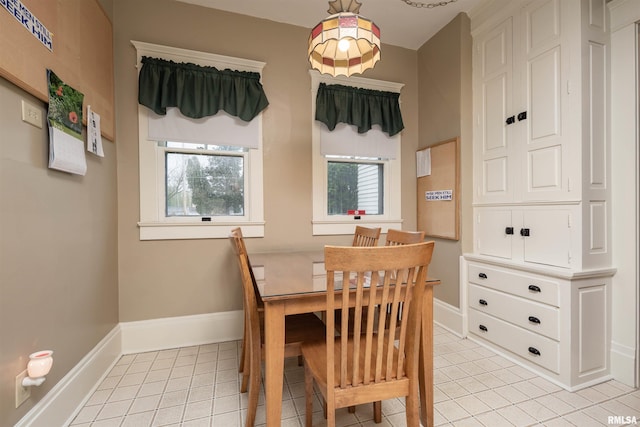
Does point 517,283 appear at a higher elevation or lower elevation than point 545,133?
lower

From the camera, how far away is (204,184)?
8.53 ft

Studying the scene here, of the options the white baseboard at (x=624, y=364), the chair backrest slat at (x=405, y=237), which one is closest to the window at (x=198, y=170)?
the chair backrest slat at (x=405, y=237)

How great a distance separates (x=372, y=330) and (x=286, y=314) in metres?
0.38

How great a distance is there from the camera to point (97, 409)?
1.66m

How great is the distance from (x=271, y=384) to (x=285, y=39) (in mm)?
2915

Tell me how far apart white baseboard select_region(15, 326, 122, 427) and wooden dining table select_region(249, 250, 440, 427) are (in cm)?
113

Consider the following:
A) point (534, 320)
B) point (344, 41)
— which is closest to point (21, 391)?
point (344, 41)

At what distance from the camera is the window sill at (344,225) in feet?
9.41

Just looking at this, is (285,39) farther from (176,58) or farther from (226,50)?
(176,58)

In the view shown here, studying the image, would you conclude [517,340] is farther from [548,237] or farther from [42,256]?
A: [42,256]

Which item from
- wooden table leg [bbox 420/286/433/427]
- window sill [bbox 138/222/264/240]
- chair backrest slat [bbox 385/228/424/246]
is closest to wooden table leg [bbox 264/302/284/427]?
wooden table leg [bbox 420/286/433/427]

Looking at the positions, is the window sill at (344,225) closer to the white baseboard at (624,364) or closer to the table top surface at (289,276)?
the table top surface at (289,276)

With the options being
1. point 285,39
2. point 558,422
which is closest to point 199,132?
point 285,39

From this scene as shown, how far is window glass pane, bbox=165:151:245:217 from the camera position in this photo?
2.52m
